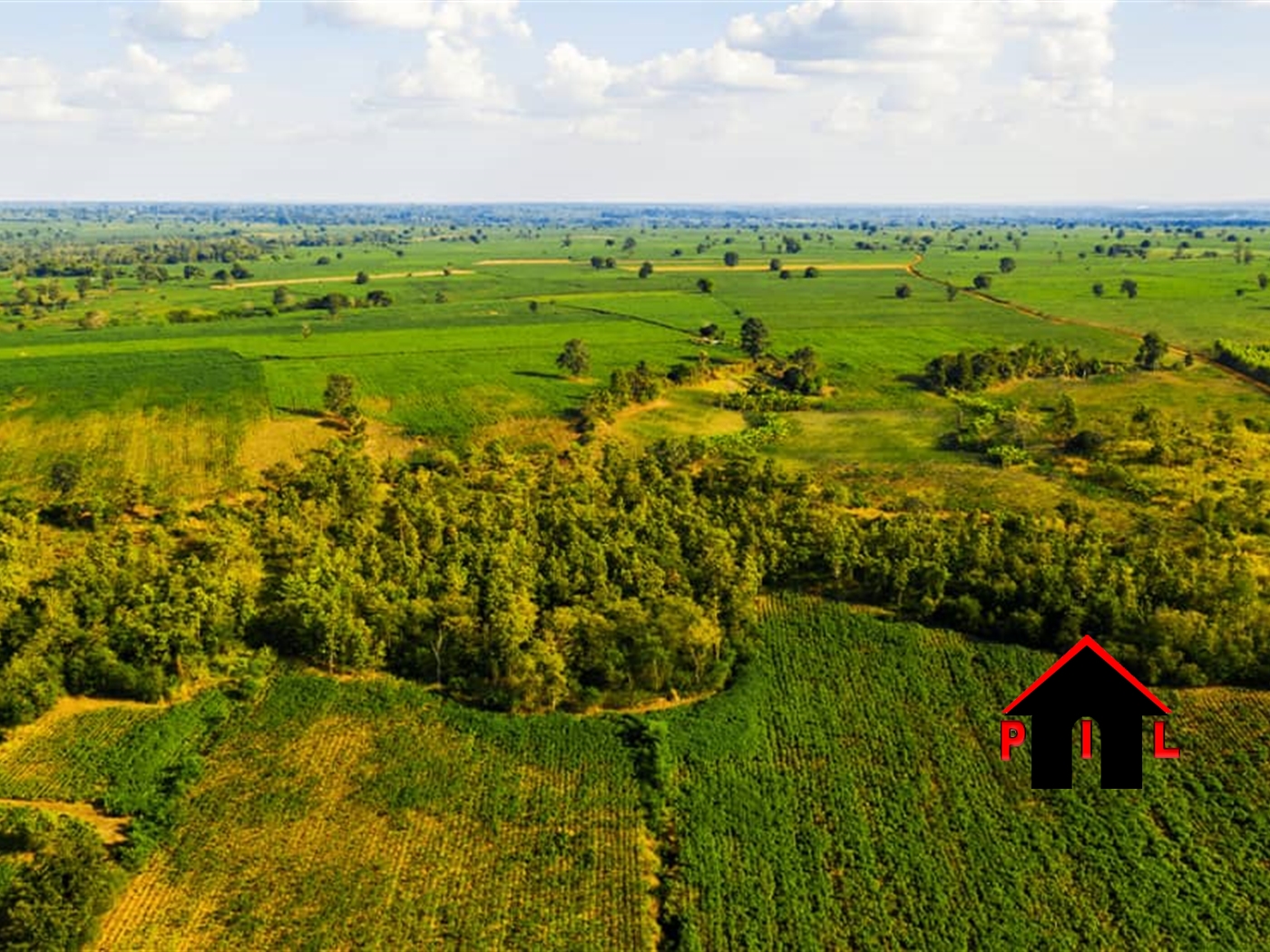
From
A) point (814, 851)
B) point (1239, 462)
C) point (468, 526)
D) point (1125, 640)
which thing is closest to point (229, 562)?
point (468, 526)

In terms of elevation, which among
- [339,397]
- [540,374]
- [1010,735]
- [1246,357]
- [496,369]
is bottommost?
[1010,735]

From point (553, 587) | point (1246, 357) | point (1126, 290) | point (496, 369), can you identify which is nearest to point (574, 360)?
point (496, 369)

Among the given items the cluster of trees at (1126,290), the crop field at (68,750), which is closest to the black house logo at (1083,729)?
the crop field at (68,750)

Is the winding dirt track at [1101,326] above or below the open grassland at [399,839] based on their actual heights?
above

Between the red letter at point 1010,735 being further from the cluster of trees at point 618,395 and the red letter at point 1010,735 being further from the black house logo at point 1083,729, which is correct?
the cluster of trees at point 618,395

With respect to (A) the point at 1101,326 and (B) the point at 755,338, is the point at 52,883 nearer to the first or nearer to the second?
(B) the point at 755,338

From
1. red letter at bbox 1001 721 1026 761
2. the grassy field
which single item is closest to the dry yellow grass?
the grassy field
